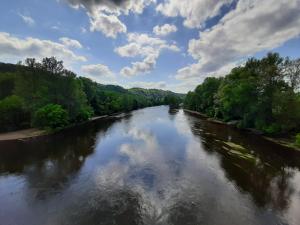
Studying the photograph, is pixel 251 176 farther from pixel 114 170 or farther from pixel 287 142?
pixel 287 142

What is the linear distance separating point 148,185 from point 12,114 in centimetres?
3313

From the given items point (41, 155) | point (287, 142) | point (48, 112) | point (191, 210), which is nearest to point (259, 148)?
point (287, 142)

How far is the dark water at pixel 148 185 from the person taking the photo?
32.7 feet

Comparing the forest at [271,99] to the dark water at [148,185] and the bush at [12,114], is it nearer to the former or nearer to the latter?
the dark water at [148,185]

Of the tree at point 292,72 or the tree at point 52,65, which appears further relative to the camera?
the tree at point 52,65

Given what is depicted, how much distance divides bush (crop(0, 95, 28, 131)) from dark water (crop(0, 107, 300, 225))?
1266cm

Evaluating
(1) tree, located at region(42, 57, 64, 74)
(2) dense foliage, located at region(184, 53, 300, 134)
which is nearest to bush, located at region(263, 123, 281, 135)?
(2) dense foliage, located at region(184, 53, 300, 134)

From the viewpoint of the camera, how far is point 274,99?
30.0 m

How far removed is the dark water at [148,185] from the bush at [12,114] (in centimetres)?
1266

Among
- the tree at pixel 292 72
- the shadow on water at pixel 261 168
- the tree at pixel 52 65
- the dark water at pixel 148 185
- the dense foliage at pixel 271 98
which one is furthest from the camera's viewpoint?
the tree at pixel 52 65

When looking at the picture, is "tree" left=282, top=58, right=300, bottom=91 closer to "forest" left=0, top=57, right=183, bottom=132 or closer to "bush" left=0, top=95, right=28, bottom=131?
"forest" left=0, top=57, right=183, bottom=132

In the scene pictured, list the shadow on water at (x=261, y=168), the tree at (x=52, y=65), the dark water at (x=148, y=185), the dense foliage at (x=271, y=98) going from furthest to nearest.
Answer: the tree at (x=52, y=65) < the dense foliage at (x=271, y=98) < the shadow on water at (x=261, y=168) < the dark water at (x=148, y=185)

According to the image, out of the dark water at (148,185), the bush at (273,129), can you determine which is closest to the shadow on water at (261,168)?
the dark water at (148,185)

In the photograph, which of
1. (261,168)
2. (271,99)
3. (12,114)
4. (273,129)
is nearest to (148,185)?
(261,168)
